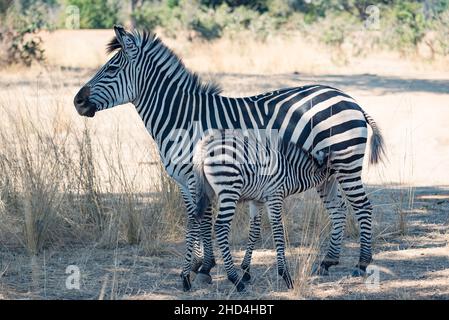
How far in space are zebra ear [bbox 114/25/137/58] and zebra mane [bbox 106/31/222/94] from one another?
0.15 ft

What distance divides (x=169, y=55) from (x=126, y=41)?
1.27 feet

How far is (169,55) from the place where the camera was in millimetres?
6887

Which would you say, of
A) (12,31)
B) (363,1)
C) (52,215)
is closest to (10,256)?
(52,215)

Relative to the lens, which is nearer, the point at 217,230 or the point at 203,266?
the point at 217,230

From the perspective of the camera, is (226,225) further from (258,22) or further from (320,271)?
(258,22)

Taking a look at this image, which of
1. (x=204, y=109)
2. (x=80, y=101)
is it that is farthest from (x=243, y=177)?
(x=80, y=101)

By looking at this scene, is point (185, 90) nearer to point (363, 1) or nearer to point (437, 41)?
point (437, 41)

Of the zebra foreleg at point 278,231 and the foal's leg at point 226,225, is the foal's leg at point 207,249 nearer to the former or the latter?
the foal's leg at point 226,225

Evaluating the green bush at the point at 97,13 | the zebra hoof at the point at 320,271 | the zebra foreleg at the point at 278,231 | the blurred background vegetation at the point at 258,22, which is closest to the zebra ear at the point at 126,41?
the zebra foreleg at the point at 278,231

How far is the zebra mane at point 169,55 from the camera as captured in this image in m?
6.84

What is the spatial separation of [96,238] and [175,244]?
763 mm

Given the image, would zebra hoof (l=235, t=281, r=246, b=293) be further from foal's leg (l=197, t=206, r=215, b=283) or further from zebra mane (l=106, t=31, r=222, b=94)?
zebra mane (l=106, t=31, r=222, b=94)

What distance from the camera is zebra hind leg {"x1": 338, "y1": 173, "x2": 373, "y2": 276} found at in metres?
6.93

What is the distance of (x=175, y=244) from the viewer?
7797 millimetres
